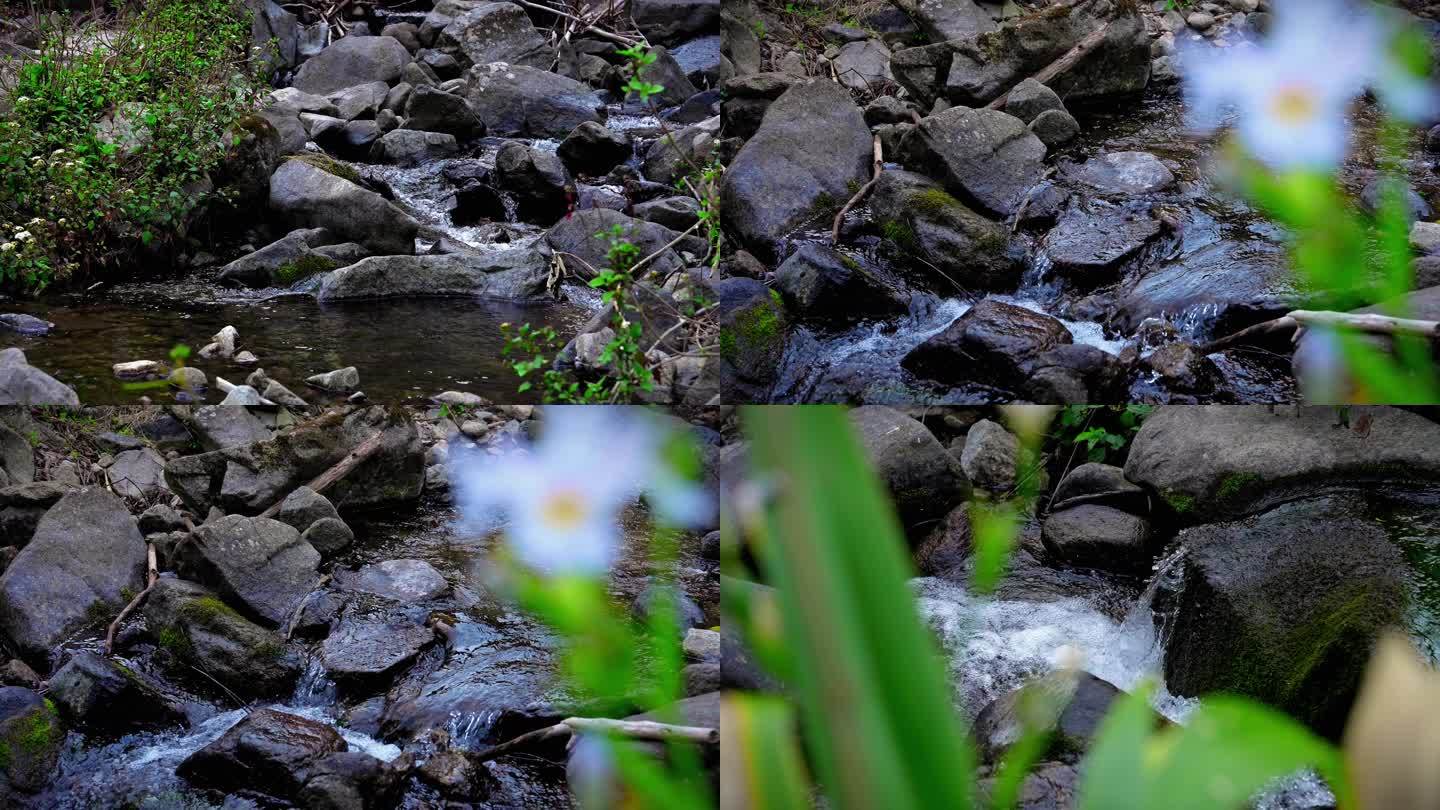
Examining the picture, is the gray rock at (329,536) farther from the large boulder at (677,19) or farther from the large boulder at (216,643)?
the large boulder at (677,19)

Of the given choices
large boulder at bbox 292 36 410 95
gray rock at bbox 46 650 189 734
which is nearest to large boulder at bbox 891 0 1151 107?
gray rock at bbox 46 650 189 734

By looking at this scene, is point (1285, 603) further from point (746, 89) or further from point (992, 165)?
point (746, 89)

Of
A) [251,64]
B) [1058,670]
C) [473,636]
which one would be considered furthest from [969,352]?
[251,64]

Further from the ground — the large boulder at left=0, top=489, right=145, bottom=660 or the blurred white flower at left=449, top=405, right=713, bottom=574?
the blurred white flower at left=449, top=405, right=713, bottom=574

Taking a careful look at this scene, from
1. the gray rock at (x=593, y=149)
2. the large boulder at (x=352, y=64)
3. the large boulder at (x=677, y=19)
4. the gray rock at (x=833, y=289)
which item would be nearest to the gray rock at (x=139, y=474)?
the gray rock at (x=833, y=289)

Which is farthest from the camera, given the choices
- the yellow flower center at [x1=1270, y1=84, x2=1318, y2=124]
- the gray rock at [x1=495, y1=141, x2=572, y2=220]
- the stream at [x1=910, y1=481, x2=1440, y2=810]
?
the gray rock at [x1=495, y1=141, x2=572, y2=220]

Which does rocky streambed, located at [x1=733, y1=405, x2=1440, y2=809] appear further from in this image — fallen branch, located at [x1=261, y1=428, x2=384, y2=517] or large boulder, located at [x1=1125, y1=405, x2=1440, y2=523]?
fallen branch, located at [x1=261, y1=428, x2=384, y2=517]

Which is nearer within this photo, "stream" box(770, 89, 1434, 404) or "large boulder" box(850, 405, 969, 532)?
"large boulder" box(850, 405, 969, 532)
